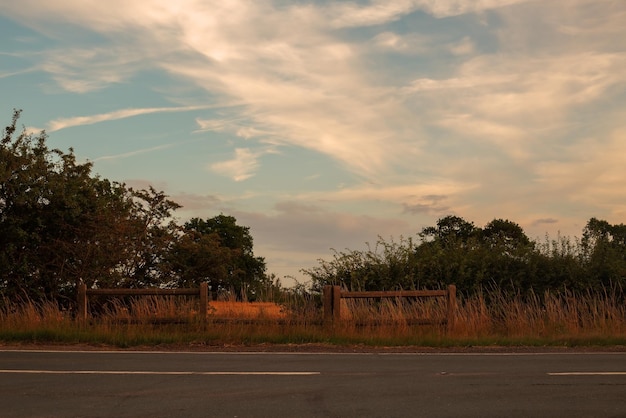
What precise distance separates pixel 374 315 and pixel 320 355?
202 inches

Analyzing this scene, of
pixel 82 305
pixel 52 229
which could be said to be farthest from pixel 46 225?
pixel 82 305

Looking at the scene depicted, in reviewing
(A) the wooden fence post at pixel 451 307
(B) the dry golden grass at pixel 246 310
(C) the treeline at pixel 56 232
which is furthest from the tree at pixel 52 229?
(A) the wooden fence post at pixel 451 307

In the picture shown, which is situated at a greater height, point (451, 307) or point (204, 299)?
point (204, 299)

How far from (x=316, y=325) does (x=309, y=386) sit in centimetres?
972

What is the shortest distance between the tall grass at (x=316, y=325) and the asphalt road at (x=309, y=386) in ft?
11.3

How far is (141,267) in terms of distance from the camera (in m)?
34.0

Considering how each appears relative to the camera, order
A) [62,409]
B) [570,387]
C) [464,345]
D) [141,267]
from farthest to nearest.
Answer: [141,267]
[464,345]
[570,387]
[62,409]

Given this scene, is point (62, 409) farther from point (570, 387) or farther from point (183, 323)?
point (183, 323)

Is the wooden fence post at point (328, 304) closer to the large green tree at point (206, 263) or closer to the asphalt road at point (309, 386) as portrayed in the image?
the large green tree at point (206, 263)

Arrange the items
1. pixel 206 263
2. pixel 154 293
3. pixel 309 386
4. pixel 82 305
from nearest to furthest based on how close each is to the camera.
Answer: pixel 309 386, pixel 82 305, pixel 154 293, pixel 206 263

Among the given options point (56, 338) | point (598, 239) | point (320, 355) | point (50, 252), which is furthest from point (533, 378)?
point (50, 252)

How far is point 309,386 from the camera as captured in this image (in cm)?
1106

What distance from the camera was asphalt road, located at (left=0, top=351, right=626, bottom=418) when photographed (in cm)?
917

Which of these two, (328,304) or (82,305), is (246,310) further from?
(82,305)
